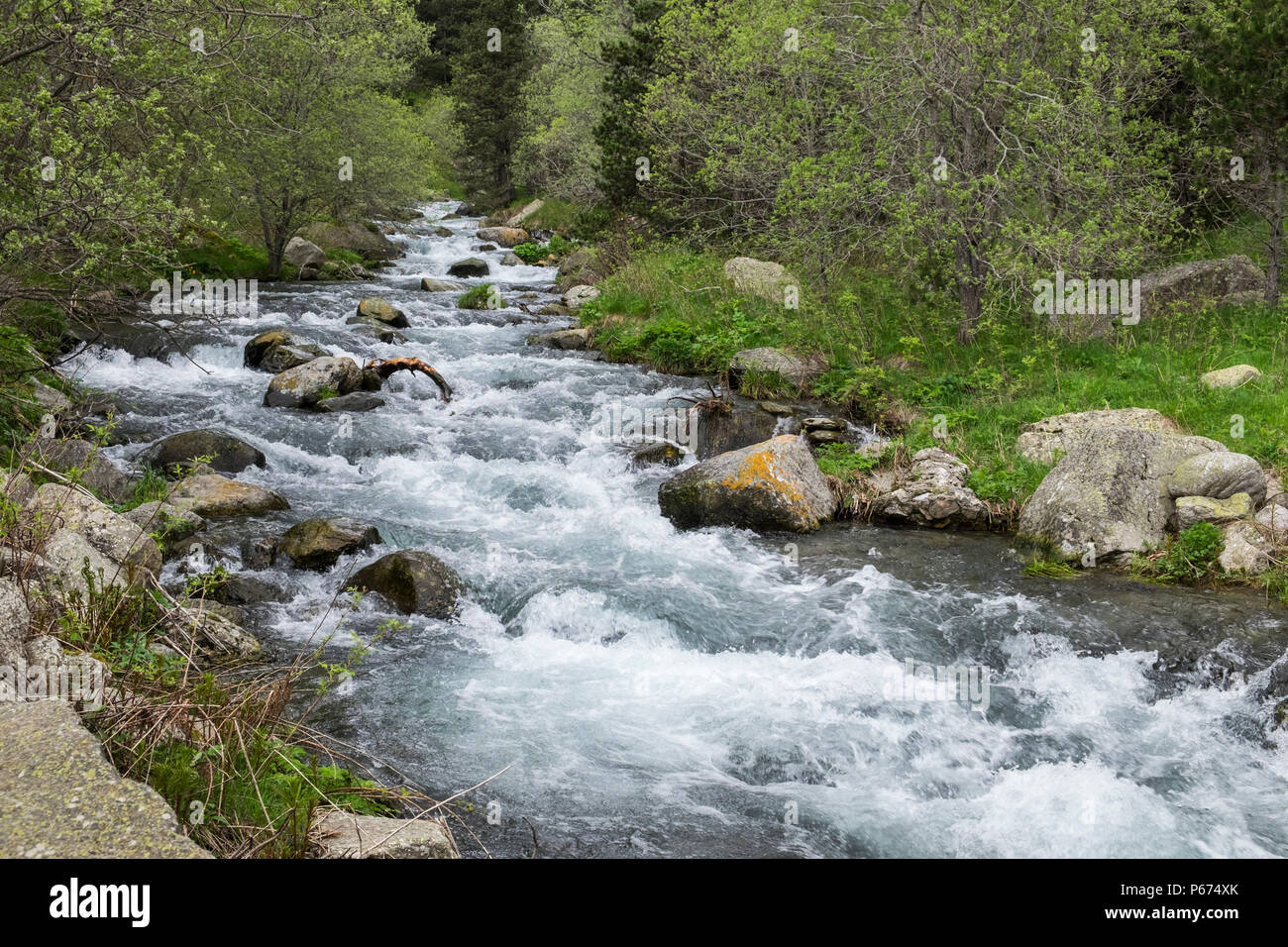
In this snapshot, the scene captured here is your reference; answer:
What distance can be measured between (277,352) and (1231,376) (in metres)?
13.6

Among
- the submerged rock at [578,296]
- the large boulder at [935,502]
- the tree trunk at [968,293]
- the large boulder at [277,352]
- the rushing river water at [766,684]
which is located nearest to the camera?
the rushing river water at [766,684]

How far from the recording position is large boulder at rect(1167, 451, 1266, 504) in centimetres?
892

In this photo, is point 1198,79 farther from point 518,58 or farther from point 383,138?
point 518,58

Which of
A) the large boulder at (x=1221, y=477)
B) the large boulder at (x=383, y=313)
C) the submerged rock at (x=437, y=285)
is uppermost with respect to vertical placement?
the submerged rock at (x=437, y=285)

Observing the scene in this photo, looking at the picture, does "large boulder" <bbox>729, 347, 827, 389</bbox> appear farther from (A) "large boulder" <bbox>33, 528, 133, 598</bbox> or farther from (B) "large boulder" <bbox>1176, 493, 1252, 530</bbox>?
(A) "large boulder" <bbox>33, 528, 133, 598</bbox>

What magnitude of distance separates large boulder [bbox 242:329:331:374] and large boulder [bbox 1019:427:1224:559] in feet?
36.4

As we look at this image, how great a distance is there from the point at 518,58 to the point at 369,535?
122 feet

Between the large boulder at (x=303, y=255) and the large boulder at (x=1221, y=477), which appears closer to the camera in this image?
the large boulder at (x=1221, y=477)

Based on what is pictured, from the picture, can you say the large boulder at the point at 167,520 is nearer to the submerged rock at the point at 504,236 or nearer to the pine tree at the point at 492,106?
the submerged rock at the point at 504,236

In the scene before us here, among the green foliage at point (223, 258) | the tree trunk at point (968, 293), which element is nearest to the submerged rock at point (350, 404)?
the tree trunk at point (968, 293)

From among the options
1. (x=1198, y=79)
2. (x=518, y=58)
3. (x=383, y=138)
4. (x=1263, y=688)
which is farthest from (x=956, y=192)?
(x=518, y=58)

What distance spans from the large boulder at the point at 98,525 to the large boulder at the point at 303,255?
58.6 feet

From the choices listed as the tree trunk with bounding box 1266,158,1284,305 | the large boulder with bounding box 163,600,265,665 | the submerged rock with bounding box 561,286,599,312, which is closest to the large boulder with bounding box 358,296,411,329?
the submerged rock with bounding box 561,286,599,312

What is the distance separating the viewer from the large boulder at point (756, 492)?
33.3ft
